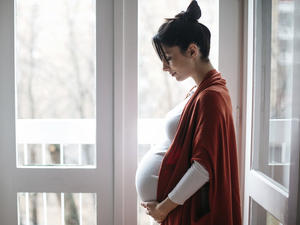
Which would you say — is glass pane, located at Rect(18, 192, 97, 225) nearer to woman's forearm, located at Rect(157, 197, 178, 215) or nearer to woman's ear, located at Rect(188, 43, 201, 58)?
woman's forearm, located at Rect(157, 197, 178, 215)

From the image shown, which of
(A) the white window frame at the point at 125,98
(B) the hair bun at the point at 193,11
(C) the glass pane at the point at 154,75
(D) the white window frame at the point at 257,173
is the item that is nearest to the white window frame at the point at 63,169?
(A) the white window frame at the point at 125,98

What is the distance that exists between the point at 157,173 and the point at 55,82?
0.79 m

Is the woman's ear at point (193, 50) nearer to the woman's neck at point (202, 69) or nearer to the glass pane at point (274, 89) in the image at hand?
the woman's neck at point (202, 69)

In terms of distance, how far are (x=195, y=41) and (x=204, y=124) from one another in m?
0.32

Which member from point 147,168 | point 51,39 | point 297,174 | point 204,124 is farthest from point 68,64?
point 297,174

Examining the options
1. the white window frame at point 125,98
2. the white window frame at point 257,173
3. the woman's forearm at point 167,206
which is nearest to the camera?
the white window frame at point 257,173

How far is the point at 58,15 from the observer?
162 cm

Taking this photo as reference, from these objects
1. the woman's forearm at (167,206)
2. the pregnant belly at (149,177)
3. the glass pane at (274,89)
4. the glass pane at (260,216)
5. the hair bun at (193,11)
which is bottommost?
the glass pane at (260,216)

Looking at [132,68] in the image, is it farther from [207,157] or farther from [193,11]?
[207,157]

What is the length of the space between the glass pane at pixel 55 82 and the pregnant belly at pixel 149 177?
494 millimetres

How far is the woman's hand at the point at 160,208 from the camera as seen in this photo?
3.77 ft

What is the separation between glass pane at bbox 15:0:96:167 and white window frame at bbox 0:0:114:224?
0.13 feet

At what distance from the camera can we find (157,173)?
1.24m

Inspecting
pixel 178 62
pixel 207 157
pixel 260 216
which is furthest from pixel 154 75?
pixel 260 216
